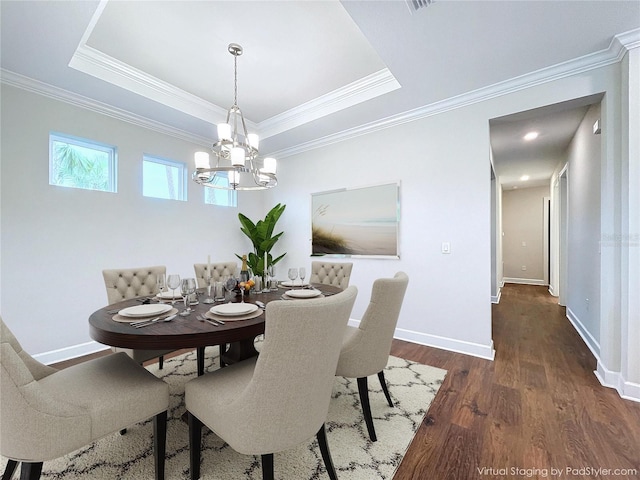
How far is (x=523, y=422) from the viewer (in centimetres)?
169

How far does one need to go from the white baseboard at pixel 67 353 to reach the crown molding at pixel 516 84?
377cm

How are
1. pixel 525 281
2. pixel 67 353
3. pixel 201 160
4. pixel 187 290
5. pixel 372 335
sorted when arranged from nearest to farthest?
1. pixel 372 335
2. pixel 187 290
3. pixel 201 160
4. pixel 67 353
5. pixel 525 281

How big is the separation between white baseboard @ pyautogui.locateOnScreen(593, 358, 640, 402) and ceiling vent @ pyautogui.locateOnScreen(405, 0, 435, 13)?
9.82 ft

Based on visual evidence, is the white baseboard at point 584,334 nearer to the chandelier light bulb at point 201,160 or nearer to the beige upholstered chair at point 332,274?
the beige upholstered chair at point 332,274

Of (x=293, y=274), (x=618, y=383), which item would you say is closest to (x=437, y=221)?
(x=293, y=274)

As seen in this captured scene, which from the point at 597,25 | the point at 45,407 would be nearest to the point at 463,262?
the point at 597,25

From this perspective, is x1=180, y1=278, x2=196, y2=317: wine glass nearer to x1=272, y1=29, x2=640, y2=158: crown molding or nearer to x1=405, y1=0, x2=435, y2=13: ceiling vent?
x1=405, y1=0, x2=435, y2=13: ceiling vent

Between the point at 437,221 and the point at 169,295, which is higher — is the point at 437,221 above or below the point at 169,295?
above

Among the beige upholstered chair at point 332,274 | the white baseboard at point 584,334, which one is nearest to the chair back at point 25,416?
the beige upholstered chair at point 332,274

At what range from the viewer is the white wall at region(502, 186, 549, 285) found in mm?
6996

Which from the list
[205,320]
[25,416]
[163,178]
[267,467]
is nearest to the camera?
[25,416]

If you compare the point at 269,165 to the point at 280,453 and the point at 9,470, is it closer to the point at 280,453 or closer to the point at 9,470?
the point at 280,453

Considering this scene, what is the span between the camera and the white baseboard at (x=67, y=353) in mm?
2537

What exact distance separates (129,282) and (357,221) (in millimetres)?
2548
